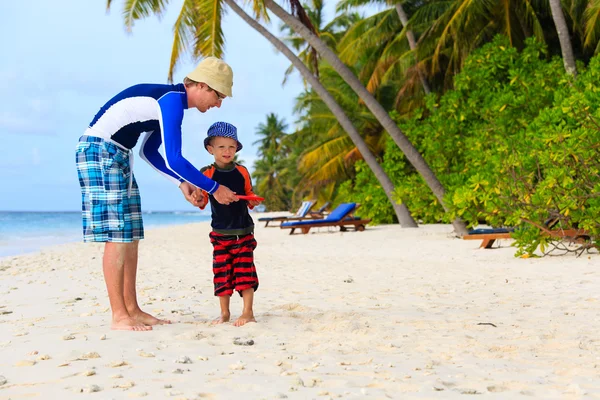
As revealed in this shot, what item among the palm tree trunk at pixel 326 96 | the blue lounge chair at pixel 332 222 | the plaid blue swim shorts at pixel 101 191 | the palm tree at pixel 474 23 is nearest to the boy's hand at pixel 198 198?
the plaid blue swim shorts at pixel 101 191

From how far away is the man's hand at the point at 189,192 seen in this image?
389cm

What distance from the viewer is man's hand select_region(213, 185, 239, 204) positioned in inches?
147

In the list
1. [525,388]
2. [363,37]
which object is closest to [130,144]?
[525,388]

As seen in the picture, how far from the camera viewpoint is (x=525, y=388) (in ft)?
9.11

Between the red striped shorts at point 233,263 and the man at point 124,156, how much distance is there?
43 centimetres

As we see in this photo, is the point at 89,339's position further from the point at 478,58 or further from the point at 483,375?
the point at 478,58

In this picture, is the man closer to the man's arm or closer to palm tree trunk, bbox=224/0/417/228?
the man's arm

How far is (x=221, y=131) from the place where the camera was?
4125 mm

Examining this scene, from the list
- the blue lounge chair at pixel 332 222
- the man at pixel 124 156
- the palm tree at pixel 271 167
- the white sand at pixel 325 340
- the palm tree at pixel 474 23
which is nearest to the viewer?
the white sand at pixel 325 340

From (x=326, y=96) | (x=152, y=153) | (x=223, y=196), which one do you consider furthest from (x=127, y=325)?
(x=326, y=96)

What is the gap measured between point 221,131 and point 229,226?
2.09 feet

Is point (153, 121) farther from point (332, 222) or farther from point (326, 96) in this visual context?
point (332, 222)

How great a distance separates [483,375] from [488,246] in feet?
26.0

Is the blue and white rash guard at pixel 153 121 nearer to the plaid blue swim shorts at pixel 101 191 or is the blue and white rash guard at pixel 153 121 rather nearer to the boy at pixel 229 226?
the plaid blue swim shorts at pixel 101 191
